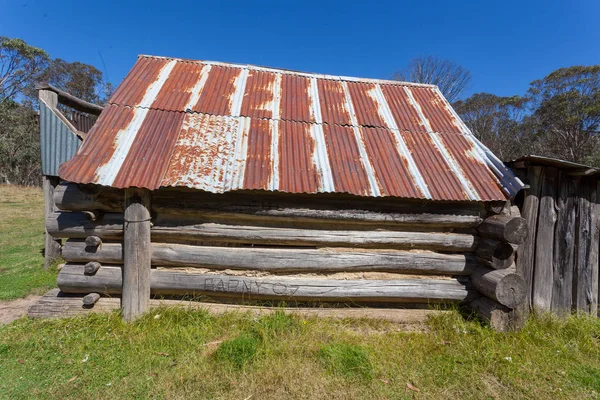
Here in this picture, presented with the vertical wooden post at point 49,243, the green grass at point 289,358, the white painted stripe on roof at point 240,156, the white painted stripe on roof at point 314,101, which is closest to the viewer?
the green grass at point 289,358

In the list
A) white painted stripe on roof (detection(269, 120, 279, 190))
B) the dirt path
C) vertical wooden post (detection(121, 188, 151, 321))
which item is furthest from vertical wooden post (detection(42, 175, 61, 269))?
white painted stripe on roof (detection(269, 120, 279, 190))

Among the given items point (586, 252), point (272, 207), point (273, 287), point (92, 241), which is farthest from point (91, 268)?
point (586, 252)

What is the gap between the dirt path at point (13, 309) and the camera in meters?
4.00

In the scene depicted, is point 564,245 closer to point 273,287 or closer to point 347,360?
point 347,360

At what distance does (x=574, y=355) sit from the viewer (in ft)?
11.0

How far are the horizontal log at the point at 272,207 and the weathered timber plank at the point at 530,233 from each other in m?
0.96

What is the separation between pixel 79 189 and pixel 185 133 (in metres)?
1.48

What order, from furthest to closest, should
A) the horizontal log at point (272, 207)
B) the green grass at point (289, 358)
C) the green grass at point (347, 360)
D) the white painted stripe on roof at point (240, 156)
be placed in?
the horizontal log at point (272, 207)
the white painted stripe on roof at point (240, 156)
the green grass at point (347, 360)
the green grass at point (289, 358)

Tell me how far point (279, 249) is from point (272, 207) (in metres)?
0.61

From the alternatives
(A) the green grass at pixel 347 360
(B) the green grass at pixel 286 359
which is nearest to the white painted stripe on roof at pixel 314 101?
(B) the green grass at pixel 286 359

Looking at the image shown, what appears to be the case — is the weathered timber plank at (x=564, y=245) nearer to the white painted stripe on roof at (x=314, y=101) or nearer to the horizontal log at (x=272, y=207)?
the horizontal log at (x=272, y=207)

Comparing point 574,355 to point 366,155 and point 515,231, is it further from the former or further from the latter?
point 366,155

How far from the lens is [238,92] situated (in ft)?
16.3

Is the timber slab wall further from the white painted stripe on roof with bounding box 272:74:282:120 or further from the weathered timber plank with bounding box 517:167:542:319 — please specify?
the white painted stripe on roof with bounding box 272:74:282:120
